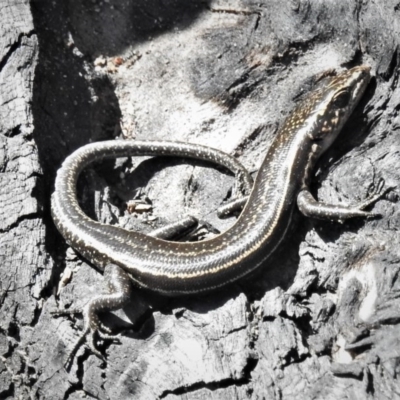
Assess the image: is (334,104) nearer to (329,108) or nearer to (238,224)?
(329,108)

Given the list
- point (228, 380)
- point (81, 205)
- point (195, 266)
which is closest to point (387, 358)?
point (228, 380)

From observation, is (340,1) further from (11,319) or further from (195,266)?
(11,319)

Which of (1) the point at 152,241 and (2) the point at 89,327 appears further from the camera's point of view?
(1) the point at 152,241

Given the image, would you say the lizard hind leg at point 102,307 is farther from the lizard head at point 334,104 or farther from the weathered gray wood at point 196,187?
the lizard head at point 334,104

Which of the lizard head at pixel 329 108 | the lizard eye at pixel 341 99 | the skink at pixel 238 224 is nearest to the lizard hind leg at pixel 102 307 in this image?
the skink at pixel 238 224

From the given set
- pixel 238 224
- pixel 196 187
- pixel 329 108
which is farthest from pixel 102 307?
pixel 329 108

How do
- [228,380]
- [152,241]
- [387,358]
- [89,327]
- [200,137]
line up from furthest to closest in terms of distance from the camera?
[200,137] → [152,241] → [89,327] → [228,380] → [387,358]
